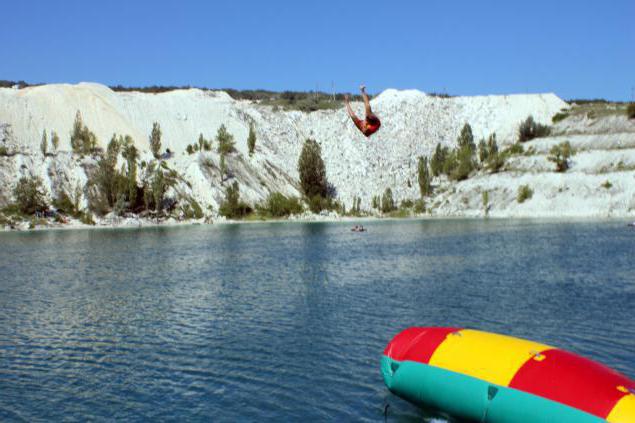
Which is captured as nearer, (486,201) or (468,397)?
(468,397)

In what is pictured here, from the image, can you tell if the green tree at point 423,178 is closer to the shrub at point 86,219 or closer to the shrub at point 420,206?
the shrub at point 420,206

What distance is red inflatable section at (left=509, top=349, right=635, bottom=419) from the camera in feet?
50.2

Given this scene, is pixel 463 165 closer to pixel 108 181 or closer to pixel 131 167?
pixel 131 167

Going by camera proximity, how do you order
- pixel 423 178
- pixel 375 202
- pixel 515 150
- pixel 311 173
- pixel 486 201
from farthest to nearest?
pixel 515 150, pixel 423 178, pixel 375 202, pixel 311 173, pixel 486 201

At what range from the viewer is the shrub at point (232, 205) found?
139 m

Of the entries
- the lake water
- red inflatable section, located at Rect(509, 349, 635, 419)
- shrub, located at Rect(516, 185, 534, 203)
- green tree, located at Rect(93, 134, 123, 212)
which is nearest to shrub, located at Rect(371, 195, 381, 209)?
shrub, located at Rect(516, 185, 534, 203)

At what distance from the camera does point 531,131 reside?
540 ft

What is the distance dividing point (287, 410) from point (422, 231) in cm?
7961

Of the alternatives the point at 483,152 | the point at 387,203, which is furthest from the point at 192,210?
the point at 483,152

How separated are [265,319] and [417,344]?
52.2ft

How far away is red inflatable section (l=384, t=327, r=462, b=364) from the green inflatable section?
0.22 metres

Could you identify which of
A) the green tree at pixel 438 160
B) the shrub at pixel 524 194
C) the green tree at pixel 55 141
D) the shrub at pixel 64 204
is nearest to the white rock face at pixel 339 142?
the shrub at pixel 524 194

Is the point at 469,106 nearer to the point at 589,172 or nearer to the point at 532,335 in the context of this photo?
the point at 589,172

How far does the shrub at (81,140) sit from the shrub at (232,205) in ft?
121
